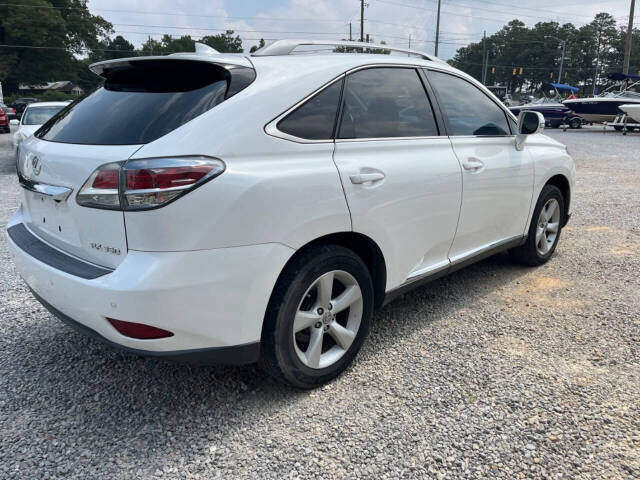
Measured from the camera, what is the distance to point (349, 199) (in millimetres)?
2543

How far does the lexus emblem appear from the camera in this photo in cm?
249

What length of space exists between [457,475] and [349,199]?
1.31 meters

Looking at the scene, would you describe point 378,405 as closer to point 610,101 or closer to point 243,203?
point 243,203

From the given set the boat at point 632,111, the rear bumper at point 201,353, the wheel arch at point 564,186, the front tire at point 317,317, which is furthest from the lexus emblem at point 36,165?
the boat at point 632,111

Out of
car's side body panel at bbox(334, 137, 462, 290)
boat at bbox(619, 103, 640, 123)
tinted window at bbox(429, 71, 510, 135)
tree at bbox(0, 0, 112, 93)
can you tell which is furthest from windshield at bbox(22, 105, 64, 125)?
tree at bbox(0, 0, 112, 93)

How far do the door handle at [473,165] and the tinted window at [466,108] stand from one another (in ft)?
0.66

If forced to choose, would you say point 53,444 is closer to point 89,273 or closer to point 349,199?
point 89,273

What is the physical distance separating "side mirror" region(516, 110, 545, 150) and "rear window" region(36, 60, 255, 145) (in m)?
2.43

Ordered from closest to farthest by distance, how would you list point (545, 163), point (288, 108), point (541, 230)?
point (288, 108) → point (545, 163) → point (541, 230)

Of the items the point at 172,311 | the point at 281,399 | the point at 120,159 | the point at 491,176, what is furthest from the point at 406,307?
the point at 120,159

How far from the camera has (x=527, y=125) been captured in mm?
3949

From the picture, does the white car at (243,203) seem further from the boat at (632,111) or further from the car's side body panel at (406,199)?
the boat at (632,111)

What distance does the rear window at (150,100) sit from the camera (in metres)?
2.19

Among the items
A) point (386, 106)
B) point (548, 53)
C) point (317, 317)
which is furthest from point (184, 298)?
point (548, 53)
